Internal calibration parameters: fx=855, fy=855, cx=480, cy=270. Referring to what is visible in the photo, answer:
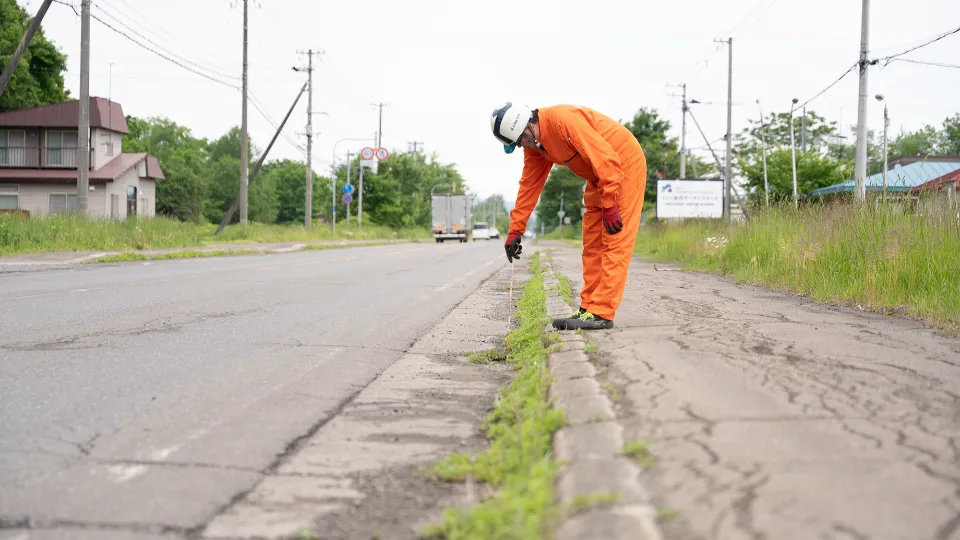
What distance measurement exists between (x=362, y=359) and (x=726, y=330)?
2.54 meters

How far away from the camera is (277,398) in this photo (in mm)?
4480

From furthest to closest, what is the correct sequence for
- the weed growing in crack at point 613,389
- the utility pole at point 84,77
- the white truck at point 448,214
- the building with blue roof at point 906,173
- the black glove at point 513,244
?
1. the white truck at point 448,214
2. the utility pole at point 84,77
3. the building with blue roof at point 906,173
4. the black glove at point 513,244
5. the weed growing in crack at point 613,389

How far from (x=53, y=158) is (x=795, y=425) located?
141 ft

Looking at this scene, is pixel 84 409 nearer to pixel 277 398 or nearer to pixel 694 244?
pixel 277 398

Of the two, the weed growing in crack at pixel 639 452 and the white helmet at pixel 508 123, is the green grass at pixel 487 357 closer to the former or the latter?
the white helmet at pixel 508 123

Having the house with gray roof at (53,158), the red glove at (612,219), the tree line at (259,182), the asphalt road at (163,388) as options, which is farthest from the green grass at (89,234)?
the tree line at (259,182)

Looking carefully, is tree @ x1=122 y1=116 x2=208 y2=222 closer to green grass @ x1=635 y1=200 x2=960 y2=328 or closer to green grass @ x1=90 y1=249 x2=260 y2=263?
green grass @ x1=90 y1=249 x2=260 y2=263

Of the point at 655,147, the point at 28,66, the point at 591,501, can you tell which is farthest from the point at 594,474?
the point at 655,147

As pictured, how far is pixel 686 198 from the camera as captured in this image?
39312 mm

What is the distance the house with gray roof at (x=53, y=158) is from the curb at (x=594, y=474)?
125 feet

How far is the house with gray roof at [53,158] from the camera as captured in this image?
3912 centimetres

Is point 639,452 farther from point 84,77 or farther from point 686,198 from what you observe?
point 686,198

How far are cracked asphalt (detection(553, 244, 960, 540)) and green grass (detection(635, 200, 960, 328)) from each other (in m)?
1.33

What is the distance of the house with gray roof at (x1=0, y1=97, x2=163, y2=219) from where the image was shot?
3912cm
